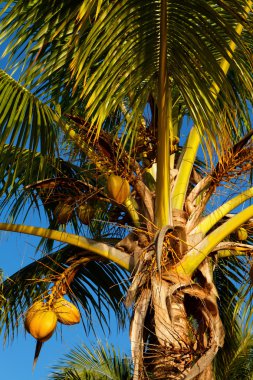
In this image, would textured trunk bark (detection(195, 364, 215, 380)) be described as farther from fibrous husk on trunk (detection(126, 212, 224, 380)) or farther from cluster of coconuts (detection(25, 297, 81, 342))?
cluster of coconuts (detection(25, 297, 81, 342))

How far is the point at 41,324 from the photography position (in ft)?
13.3

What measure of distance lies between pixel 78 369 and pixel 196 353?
5636mm

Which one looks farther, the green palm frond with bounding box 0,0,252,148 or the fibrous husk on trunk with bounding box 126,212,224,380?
the fibrous husk on trunk with bounding box 126,212,224,380

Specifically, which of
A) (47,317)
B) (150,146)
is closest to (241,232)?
(150,146)

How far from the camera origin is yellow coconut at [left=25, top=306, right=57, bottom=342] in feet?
13.3

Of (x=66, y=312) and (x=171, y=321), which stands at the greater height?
(x=66, y=312)

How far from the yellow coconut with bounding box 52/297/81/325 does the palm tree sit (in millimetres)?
101

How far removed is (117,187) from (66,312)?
2.74 feet

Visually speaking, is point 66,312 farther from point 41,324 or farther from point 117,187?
point 117,187

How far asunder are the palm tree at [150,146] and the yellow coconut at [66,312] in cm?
10

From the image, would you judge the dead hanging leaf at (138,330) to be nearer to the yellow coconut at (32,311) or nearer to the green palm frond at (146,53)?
the yellow coconut at (32,311)

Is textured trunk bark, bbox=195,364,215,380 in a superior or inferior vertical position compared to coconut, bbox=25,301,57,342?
inferior

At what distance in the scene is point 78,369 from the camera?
365 inches

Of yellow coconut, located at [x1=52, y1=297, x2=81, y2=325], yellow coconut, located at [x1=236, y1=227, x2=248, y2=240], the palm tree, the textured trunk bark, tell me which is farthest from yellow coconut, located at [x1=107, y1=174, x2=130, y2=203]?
the textured trunk bark
